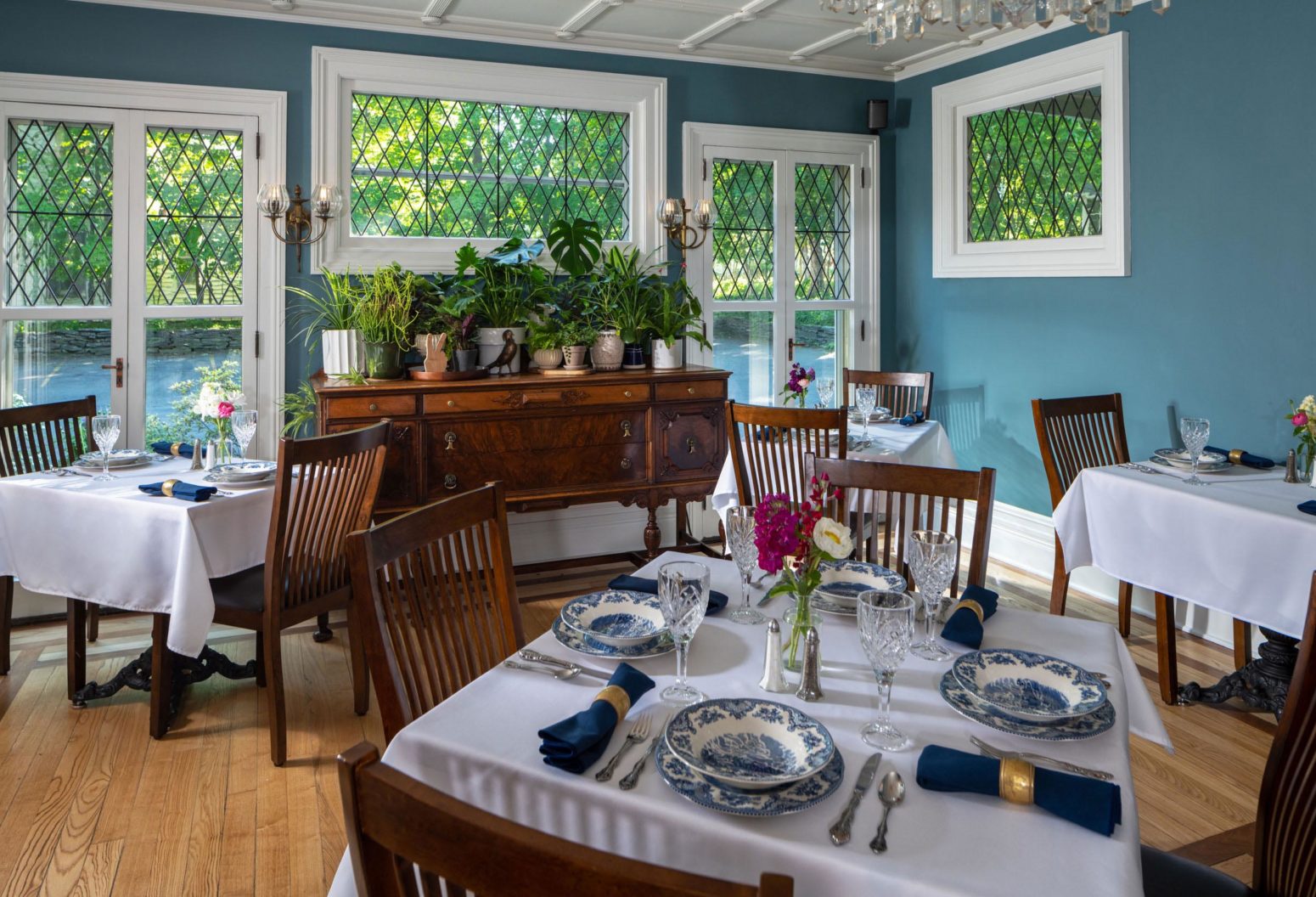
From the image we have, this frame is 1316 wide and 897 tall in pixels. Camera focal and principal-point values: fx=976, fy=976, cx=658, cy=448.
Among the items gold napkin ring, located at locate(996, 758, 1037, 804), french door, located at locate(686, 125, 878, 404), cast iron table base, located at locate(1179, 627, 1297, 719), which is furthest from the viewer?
french door, located at locate(686, 125, 878, 404)

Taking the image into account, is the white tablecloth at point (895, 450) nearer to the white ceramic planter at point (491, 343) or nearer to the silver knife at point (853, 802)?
the white ceramic planter at point (491, 343)

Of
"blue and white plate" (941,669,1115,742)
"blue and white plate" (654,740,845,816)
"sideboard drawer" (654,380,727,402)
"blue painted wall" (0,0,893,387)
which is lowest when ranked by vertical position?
"blue and white plate" (654,740,845,816)

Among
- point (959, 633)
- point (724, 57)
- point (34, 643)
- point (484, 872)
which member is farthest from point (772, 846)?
point (724, 57)

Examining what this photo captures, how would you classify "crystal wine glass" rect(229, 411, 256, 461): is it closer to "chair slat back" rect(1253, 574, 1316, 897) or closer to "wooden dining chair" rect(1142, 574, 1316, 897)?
"wooden dining chair" rect(1142, 574, 1316, 897)

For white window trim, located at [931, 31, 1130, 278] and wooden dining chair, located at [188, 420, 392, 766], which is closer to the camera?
wooden dining chair, located at [188, 420, 392, 766]

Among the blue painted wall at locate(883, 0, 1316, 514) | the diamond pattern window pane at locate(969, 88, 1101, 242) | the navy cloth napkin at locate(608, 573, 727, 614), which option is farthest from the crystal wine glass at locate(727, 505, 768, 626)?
the diamond pattern window pane at locate(969, 88, 1101, 242)

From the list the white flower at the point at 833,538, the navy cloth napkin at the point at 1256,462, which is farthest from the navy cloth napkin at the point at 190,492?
the navy cloth napkin at the point at 1256,462

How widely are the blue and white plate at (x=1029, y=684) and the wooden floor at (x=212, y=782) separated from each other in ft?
4.10

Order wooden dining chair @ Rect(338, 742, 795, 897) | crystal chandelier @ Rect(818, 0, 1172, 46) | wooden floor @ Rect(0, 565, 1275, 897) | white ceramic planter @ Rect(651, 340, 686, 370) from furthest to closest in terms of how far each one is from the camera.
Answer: white ceramic planter @ Rect(651, 340, 686, 370) < wooden floor @ Rect(0, 565, 1275, 897) < crystal chandelier @ Rect(818, 0, 1172, 46) < wooden dining chair @ Rect(338, 742, 795, 897)

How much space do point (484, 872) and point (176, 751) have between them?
2.55 metres

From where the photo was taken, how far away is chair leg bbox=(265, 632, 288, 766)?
2.79 m

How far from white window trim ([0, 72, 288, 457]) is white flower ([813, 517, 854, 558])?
11.4 feet

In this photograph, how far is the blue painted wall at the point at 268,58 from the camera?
12.8ft

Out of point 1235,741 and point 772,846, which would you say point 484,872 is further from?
point 1235,741
